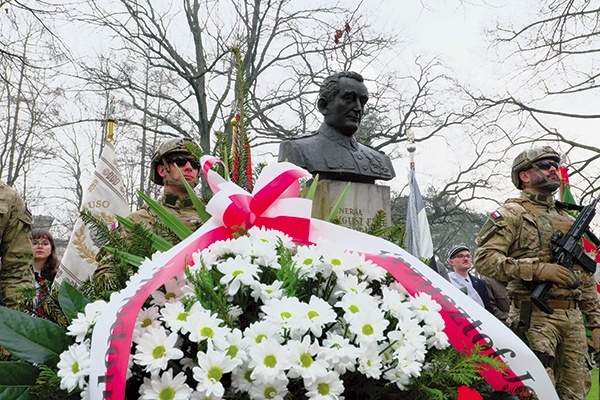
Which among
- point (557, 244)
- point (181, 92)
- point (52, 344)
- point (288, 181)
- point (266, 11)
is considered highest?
point (266, 11)

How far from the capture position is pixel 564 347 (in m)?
4.57

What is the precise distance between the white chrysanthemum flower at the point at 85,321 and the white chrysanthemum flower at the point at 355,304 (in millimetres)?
504

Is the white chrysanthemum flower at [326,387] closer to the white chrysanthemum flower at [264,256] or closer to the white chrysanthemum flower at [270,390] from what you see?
the white chrysanthemum flower at [270,390]

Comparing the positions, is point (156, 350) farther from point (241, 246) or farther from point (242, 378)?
point (241, 246)

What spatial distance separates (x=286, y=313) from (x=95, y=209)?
476 centimetres

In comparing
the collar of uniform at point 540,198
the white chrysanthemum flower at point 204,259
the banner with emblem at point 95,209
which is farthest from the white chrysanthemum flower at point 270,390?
the collar of uniform at point 540,198

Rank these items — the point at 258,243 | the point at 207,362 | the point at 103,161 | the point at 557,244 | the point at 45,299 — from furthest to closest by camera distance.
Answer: the point at 103,161 < the point at 557,244 < the point at 45,299 < the point at 258,243 < the point at 207,362

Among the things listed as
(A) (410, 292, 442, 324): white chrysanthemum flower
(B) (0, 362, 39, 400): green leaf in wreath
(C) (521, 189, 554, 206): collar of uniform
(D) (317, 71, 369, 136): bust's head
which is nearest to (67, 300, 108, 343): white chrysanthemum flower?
(B) (0, 362, 39, 400): green leaf in wreath

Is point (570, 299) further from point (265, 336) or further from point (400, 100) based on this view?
point (400, 100)

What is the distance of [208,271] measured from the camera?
132 cm

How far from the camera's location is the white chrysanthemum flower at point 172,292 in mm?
1306

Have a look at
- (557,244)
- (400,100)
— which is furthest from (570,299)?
(400,100)

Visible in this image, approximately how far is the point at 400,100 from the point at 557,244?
11919 millimetres

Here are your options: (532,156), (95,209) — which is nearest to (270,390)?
(532,156)
